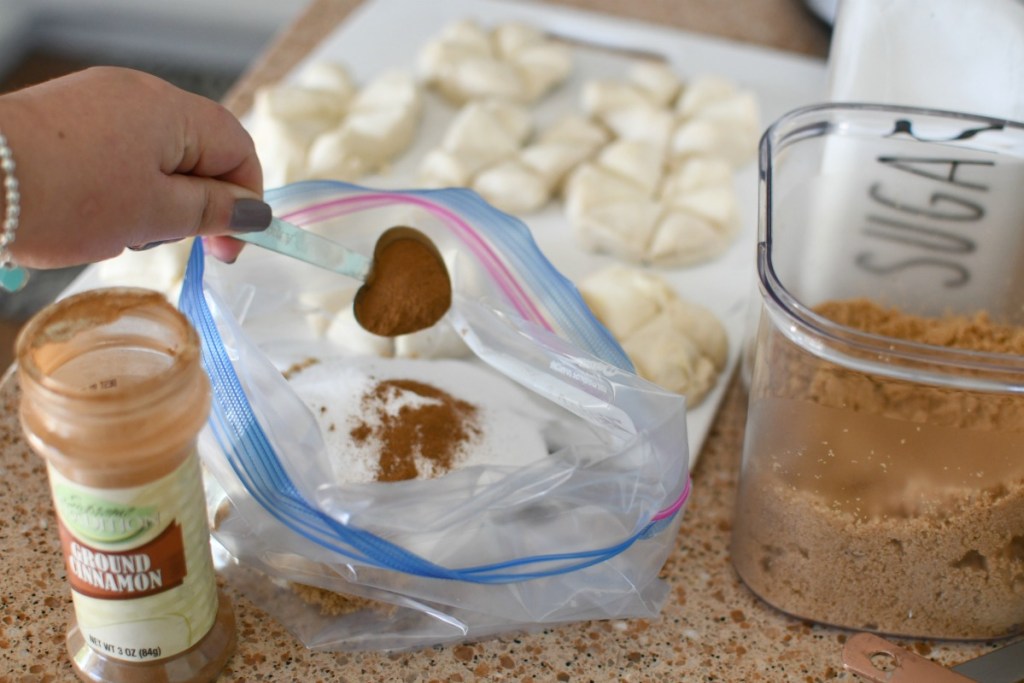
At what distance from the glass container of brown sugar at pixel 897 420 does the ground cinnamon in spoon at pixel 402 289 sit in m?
0.25

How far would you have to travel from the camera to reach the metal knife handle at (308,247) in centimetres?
73

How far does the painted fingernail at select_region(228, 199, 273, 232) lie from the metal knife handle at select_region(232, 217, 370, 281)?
1 centimetres

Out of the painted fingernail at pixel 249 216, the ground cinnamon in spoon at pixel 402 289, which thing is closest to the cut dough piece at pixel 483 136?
the ground cinnamon in spoon at pixel 402 289

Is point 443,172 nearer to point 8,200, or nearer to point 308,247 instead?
point 308,247

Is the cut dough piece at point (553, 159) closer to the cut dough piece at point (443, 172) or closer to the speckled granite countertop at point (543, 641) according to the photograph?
the cut dough piece at point (443, 172)

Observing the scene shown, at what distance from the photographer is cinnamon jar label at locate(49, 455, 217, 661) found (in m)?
0.56

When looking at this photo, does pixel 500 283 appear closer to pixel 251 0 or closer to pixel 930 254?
pixel 930 254

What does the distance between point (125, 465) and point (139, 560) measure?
0.22ft

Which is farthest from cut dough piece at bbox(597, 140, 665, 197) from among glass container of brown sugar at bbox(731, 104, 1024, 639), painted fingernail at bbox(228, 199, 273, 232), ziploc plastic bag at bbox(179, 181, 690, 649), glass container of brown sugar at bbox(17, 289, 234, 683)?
glass container of brown sugar at bbox(17, 289, 234, 683)

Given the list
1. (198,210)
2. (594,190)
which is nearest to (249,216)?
(198,210)

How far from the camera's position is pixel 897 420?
26.3 inches

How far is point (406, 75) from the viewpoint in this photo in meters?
1.27

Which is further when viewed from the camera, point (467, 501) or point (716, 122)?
point (716, 122)

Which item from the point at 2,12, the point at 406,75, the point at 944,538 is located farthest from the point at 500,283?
the point at 2,12
